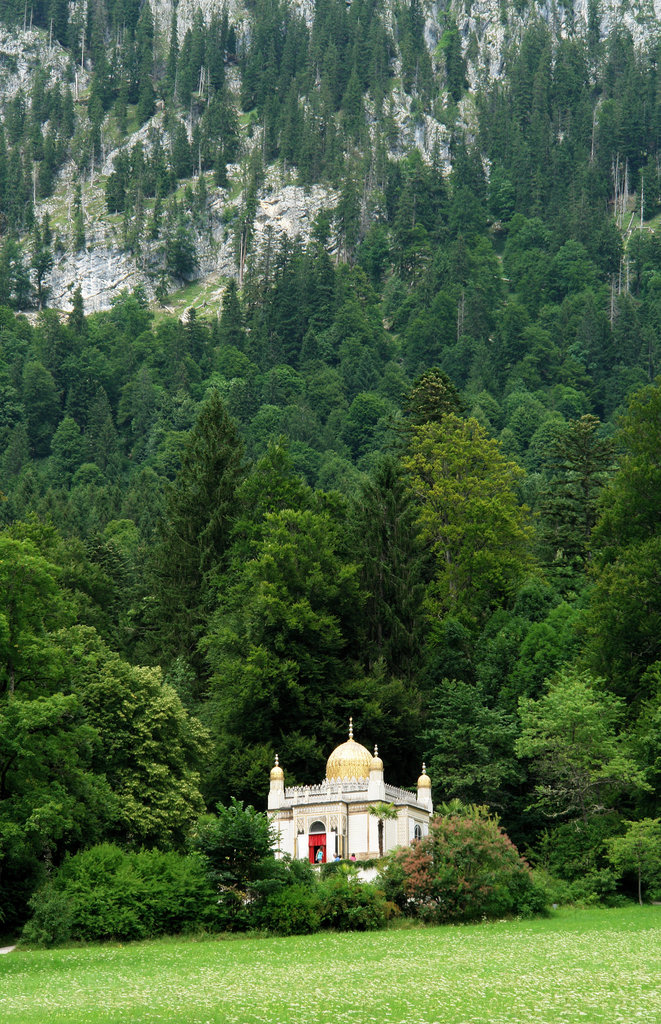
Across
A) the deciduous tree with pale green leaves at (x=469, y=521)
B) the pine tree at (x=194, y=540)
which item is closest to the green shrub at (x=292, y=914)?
the deciduous tree with pale green leaves at (x=469, y=521)

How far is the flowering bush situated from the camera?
41.8 m

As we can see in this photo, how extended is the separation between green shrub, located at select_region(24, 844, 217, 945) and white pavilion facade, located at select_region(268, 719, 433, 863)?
11.3 meters

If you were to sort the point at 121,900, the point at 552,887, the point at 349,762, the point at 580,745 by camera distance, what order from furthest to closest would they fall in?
the point at 349,762, the point at 580,745, the point at 552,887, the point at 121,900

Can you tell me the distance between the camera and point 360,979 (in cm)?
2886

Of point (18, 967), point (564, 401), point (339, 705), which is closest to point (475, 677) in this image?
point (339, 705)

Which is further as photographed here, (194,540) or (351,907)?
(194,540)

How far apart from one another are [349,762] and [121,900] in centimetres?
1709

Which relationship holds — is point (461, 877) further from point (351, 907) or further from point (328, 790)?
point (328, 790)

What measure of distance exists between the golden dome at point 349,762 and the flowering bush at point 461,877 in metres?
12.9

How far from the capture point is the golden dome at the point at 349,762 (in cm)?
5644

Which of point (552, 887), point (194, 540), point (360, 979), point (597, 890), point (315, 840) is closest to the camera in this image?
point (360, 979)

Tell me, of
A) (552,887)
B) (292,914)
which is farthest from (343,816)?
(292,914)

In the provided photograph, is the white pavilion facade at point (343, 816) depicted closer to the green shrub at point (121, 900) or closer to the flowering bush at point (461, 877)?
the flowering bush at point (461, 877)

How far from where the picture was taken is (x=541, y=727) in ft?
172
